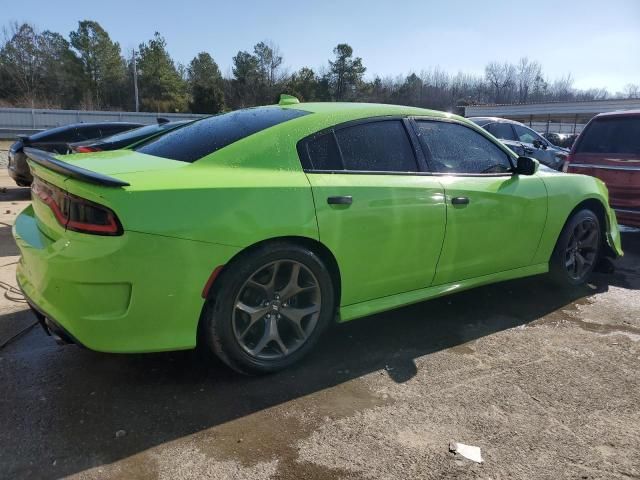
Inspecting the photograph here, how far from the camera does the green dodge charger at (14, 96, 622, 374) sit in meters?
2.42

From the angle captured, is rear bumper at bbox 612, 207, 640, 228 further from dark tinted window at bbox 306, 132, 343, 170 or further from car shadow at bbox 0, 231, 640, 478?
dark tinted window at bbox 306, 132, 343, 170

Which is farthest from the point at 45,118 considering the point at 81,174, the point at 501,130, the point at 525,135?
the point at 81,174

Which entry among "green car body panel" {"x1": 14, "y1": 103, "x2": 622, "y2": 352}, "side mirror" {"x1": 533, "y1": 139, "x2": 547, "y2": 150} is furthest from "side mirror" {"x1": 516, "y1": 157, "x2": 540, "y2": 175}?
"side mirror" {"x1": 533, "y1": 139, "x2": 547, "y2": 150}

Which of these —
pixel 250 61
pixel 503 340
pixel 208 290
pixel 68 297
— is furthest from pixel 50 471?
pixel 250 61

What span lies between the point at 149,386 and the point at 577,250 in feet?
12.6

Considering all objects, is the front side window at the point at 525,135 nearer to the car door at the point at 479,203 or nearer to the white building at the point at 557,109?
the car door at the point at 479,203

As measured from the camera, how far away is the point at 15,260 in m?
5.08

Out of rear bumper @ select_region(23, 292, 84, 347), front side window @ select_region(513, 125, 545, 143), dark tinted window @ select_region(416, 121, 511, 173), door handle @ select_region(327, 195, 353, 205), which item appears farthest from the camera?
front side window @ select_region(513, 125, 545, 143)

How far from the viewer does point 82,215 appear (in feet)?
7.92

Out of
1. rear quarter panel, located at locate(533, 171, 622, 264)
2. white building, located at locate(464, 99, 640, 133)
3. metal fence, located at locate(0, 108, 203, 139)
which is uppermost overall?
white building, located at locate(464, 99, 640, 133)

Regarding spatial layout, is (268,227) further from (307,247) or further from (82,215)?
(82,215)

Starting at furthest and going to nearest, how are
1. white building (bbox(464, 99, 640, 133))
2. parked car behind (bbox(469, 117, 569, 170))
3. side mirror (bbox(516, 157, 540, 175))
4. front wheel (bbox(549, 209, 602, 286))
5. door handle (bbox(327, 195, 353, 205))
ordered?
white building (bbox(464, 99, 640, 133))
parked car behind (bbox(469, 117, 569, 170))
front wheel (bbox(549, 209, 602, 286))
side mirror (bbox(516, 157, 540, 175))
door handle (bbox(327, 195, 353, 205))

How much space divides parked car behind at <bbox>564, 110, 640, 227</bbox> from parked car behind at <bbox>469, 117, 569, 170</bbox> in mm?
5211

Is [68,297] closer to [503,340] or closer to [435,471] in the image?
[435,471]
